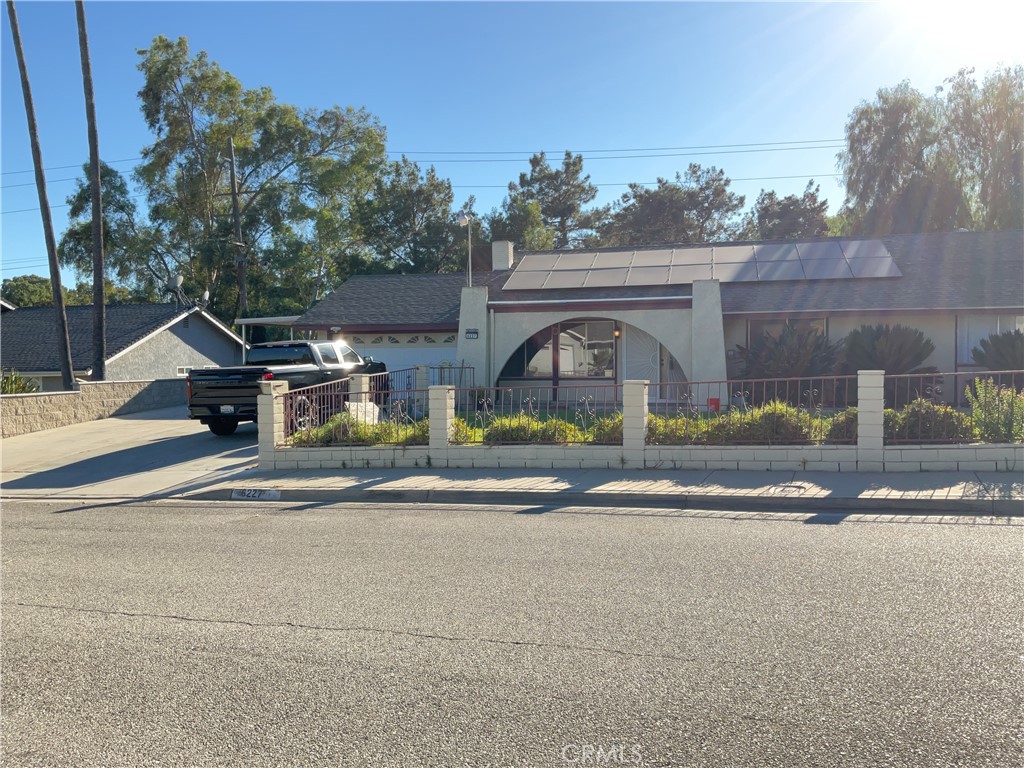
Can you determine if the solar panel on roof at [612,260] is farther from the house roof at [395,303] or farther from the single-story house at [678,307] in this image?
the house roof at [395,303]

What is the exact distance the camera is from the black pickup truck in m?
14.5

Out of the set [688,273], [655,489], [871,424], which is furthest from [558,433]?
[688,273]

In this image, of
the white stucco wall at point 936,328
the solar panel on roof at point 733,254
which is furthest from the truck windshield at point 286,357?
the white stucco wall at point 936,328

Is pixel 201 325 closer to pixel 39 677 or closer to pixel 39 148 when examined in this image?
pixel 39 148

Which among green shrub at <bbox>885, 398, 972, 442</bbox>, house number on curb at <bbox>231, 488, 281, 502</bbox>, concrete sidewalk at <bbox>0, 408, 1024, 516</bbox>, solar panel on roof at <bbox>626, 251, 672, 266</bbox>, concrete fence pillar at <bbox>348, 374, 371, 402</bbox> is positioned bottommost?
house number on curb at <bbox>231, 488, 281, 502</bbox>

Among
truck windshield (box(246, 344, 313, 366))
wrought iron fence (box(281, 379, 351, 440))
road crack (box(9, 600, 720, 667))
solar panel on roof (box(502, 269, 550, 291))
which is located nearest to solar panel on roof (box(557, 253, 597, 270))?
solar panel on roof (box(502, 269, 550, 291))

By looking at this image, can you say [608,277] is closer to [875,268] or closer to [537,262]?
[537,262]

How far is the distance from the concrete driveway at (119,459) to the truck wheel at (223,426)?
18cm

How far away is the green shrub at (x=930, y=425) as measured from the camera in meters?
10.2

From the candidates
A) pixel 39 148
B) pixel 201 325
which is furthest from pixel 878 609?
pixel 201 325

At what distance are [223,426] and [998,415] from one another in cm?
1357

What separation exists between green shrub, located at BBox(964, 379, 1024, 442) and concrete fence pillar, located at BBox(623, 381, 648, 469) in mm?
4413

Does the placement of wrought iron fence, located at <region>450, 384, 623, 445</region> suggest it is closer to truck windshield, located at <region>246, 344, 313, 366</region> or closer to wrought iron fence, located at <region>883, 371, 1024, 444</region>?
wrought iron fence, located at <region>883, 371, 1024, 444</region>

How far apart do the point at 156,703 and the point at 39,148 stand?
21913mm
